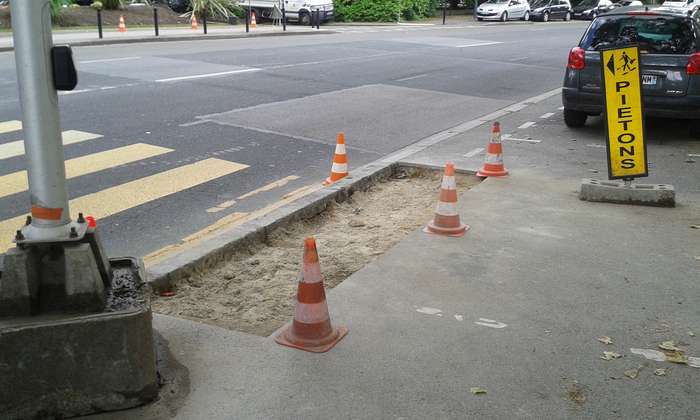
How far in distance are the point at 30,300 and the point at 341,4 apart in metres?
42.0

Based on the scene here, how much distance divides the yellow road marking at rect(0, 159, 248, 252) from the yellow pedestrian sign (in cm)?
421

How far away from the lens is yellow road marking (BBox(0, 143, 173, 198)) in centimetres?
734

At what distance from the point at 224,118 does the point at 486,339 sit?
7.94 meters

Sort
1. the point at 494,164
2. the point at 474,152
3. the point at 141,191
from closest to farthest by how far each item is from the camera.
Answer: the point at 141,191 → the point at 494,164 → the point at 474,152

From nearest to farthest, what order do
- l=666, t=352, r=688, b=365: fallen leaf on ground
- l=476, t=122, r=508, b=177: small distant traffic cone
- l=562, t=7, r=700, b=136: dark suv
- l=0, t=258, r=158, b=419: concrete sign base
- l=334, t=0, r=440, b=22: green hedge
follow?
l=0, t=258, r=158, b=419: concrete sign base → l=666, t=352, r=688, b=365: fallen leaf on ground → l=476, t=122, r=508, b=177: small distant traffic cone → l=562, t=7, r=700, b=136: dark suv → l=334, t=0, r=440, b=22: green hedge

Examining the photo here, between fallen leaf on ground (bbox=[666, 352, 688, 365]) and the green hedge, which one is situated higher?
the green hedge

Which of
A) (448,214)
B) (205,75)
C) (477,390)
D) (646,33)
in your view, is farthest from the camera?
A: (205,75)

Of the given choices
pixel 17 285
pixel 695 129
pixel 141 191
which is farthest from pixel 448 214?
pixel 695 129

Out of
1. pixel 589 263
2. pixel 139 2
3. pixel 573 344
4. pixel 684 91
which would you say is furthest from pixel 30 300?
pixel 139 2

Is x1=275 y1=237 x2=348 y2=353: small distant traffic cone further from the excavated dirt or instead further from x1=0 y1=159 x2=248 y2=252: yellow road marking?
x1=0 y1=159 x2=248 y2=252: yellow road marking

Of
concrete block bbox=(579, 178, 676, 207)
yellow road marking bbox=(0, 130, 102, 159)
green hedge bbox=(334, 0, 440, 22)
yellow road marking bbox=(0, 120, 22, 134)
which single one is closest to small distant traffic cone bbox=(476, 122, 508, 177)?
concrete block bbox=(579, 178, 676, 207)

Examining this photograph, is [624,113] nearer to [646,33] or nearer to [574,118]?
[646,33]

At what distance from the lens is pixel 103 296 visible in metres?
3.47

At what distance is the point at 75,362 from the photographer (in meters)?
3.29
